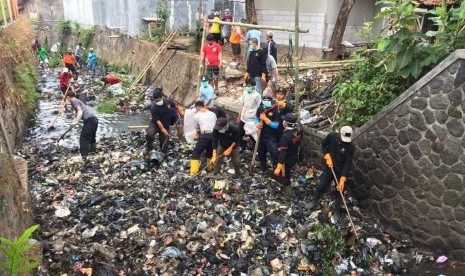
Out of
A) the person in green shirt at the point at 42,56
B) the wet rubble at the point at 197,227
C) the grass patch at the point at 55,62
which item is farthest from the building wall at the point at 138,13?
the wet rubble at the point at 197,227

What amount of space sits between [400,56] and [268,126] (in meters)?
2.88

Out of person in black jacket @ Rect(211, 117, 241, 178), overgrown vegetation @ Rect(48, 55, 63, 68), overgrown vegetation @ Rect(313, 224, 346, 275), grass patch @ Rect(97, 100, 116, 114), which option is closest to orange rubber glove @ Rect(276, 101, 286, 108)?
person in black jacket @ Rect(211, 117, 241, 178)

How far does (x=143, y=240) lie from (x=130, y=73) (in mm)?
16134

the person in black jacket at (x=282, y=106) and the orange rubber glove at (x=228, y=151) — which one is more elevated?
the person in black jacket at (x=282, y=106)

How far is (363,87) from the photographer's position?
25.3 feet

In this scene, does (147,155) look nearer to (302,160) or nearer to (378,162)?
(302,160)

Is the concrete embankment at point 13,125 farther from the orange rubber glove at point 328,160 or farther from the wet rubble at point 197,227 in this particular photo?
the orange rubber glove at point 328,160

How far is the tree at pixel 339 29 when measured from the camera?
13455 millimetres

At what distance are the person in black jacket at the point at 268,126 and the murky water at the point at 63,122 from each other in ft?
19.9

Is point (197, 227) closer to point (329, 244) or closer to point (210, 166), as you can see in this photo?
point (210, 166)

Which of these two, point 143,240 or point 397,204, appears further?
point 397,204

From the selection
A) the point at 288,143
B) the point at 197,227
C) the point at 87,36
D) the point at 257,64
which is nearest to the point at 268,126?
the point at 288,143

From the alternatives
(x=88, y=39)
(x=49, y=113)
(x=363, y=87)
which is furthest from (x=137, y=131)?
(x=88, y=39)

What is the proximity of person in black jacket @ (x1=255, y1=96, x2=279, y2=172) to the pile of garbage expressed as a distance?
0.66m
